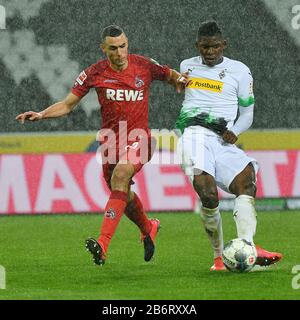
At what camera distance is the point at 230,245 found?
7.69 meters

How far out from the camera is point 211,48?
8.28 m

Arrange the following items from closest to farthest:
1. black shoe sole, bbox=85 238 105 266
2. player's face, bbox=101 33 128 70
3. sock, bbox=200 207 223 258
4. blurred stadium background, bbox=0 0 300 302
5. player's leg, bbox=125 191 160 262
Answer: black shoe sole, bbox=85 238 105 266 → blurred stadium background, bbox=0 0 300 302 → sock, bbox=200 207 223 258 → player's face, bbox=101 33 128 70 → player's leg, bbox=125 191 160 262

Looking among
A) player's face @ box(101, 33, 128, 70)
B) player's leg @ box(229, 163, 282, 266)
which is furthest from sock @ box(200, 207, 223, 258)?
player's face @ box(101, 33, 128, 70)

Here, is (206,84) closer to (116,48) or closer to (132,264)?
(116,48)

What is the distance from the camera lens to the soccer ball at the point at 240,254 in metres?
7.66

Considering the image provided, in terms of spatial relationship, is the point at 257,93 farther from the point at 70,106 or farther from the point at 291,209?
the point at 70,106

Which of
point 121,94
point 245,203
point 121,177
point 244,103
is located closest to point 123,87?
point 121,94

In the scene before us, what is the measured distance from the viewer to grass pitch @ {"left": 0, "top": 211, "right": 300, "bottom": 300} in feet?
23.0

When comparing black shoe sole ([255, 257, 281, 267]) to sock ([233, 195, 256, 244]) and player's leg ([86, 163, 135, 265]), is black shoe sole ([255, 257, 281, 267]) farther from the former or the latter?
player's leg ([86, 163, 135, 265])

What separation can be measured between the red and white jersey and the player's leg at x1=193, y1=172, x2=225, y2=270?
1039 millimetres

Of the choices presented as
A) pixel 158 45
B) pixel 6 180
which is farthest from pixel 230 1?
pixel 6 180

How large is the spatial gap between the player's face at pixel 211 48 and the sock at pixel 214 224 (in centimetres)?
115

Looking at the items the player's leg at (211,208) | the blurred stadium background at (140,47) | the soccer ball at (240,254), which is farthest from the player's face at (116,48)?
the blurred stadium background at (140,47)

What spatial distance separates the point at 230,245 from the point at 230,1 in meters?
10.5
